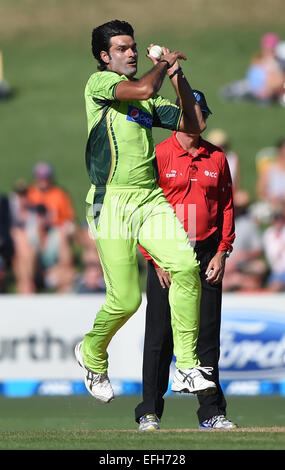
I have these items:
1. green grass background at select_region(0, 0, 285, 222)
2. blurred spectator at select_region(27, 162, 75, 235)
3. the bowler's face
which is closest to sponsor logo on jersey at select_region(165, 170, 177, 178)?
the bowler's face

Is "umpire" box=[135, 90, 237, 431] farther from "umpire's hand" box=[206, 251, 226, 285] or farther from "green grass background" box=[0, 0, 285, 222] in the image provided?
→ "green grass background" box=[0, 0, 285, 222]

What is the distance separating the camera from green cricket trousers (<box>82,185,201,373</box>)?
7.58 metres

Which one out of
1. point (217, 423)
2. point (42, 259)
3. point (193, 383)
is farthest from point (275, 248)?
point (193, 383)

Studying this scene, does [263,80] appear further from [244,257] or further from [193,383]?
[193,383]

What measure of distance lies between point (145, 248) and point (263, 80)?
48.6ft

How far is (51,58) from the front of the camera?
27.2 metres

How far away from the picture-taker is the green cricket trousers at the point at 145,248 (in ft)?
24.9

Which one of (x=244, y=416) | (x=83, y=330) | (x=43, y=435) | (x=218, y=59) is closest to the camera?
(x=43, y=435)

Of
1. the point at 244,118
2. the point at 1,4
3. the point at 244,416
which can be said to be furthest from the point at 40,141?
the point at 244,416

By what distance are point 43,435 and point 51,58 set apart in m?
20.4

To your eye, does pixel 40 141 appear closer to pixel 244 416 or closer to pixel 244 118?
pixel 244 118

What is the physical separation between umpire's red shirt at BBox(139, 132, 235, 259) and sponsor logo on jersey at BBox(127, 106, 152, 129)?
92cm

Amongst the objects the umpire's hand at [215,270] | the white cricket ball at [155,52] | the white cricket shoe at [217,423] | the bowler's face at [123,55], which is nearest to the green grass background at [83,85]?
the white cricket shoe at [217,423]

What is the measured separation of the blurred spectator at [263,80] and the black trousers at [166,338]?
12.7m
